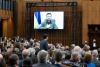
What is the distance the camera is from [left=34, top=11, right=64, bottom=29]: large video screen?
2558cm

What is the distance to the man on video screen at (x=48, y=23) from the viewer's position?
2553cm

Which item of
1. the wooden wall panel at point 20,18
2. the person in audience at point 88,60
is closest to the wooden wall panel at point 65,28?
the wooden wall panel at point 20,18

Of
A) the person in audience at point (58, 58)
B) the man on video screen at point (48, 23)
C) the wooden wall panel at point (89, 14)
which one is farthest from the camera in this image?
the wooden wall panel at point (89, 14)

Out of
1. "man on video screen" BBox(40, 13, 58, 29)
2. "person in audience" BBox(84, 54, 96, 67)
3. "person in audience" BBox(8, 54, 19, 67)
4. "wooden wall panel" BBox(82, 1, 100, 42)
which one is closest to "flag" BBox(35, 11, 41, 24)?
"man on video screen" BBox(40, 13, 58, 29)

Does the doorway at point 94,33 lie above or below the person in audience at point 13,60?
below

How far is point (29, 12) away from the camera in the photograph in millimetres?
26312

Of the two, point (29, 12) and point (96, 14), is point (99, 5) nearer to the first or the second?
point (96, 14)

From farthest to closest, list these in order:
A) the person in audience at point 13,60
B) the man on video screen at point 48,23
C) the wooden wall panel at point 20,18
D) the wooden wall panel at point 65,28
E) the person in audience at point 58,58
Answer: the wooden wall panel at point 20,18, the wooden wall panel at point 65,28, the man on video screen at point 48,23, the person in audience at point 58,58, the person in audience at point 13,60

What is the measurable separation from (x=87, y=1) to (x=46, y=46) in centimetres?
1394

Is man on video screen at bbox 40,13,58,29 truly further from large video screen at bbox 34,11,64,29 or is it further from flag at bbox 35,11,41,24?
flag at bbox 35,11,41,24

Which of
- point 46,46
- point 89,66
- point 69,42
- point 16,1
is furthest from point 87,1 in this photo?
point 89,66

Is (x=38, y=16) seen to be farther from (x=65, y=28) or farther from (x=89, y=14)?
(x=89, y=14)

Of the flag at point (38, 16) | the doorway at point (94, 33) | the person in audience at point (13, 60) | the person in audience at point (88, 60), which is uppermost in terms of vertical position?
the flag at point (38, 16)

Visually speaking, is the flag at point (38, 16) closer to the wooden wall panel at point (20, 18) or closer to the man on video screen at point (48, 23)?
the man on video screen at point (48, 23)
